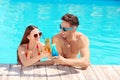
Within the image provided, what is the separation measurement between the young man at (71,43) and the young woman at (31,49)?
226 mm

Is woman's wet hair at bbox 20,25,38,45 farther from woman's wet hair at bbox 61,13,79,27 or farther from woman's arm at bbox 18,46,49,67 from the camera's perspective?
woman's wet hair at bbox 61,13,79,27

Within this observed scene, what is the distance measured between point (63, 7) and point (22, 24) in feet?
11.7

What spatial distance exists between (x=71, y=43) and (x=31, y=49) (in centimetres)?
57

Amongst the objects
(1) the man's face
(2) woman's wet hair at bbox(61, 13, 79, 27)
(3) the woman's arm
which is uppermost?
(2) woman's wet hair at bbox(61, 13, 79, 27)

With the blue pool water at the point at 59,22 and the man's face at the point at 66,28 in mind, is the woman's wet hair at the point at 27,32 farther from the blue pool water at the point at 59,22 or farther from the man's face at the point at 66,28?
the blue pool water at the point at 59,22

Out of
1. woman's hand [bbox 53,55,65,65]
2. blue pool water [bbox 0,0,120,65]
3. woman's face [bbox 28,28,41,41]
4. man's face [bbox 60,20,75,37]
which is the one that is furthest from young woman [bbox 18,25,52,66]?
blue pool water [bbox 0,0,120,65]

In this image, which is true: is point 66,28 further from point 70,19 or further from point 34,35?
point 34,35

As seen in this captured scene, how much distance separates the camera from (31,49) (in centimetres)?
486

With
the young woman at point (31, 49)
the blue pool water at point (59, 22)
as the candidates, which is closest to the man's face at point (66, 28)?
the young woman at point (31, 49)

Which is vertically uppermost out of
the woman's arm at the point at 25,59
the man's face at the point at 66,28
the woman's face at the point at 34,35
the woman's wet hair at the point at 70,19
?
the woman's wet hair at the point at 70,19

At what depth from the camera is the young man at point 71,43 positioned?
4598 mm

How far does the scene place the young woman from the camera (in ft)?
15.0

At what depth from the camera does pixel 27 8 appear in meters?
13.8

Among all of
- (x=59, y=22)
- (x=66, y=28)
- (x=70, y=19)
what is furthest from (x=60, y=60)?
(x=59, y=22)
